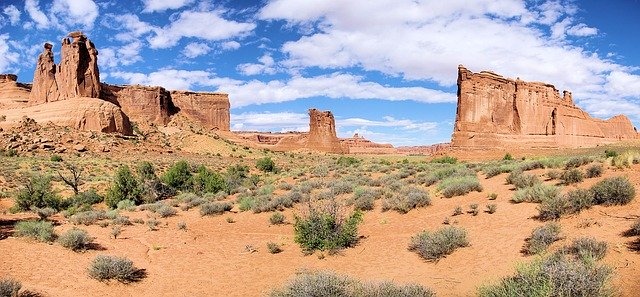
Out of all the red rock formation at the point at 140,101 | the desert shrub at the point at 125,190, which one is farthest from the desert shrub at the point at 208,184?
the red rock formation at the point at 140,101

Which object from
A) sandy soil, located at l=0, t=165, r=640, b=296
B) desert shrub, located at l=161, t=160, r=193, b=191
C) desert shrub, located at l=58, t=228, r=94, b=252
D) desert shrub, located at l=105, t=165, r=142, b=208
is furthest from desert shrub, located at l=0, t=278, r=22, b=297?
desert shrub, located at l=161, t=160, r=193, b=191

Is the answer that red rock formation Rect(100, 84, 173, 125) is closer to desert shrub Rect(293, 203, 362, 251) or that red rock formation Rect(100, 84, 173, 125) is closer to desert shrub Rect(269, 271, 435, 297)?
desert shrub Rect(293, 203, 362, 251)

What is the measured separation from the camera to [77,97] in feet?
185

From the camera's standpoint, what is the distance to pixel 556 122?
202 feet

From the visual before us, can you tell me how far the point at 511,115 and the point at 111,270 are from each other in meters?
59.2

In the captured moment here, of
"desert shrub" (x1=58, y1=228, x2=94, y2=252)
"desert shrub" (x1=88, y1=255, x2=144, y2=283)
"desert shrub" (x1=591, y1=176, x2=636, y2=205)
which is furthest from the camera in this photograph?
"desert shrub" (x1=58, y1=228, x2=94, y2=252)

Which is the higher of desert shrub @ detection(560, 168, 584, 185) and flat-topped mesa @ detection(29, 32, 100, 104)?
flat-topped mesa @ detection(29, 32, 100, 104)

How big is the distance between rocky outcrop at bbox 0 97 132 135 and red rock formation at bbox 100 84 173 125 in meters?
22.9

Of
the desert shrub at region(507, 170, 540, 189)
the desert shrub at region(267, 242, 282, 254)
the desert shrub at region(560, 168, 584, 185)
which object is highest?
the desert shrub at region(560, 168, 584, 185)

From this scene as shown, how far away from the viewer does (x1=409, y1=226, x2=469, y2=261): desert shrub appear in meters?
9.02

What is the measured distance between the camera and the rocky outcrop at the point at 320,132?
8962cm

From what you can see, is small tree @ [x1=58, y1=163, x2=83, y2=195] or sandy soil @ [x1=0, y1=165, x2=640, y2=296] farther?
small tree @ [x1=58, y1=163, x2=83, y2=195]

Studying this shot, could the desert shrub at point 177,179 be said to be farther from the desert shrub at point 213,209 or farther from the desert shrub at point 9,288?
the desert shrub at point 9,288

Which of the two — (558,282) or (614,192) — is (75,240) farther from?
(614,192)
